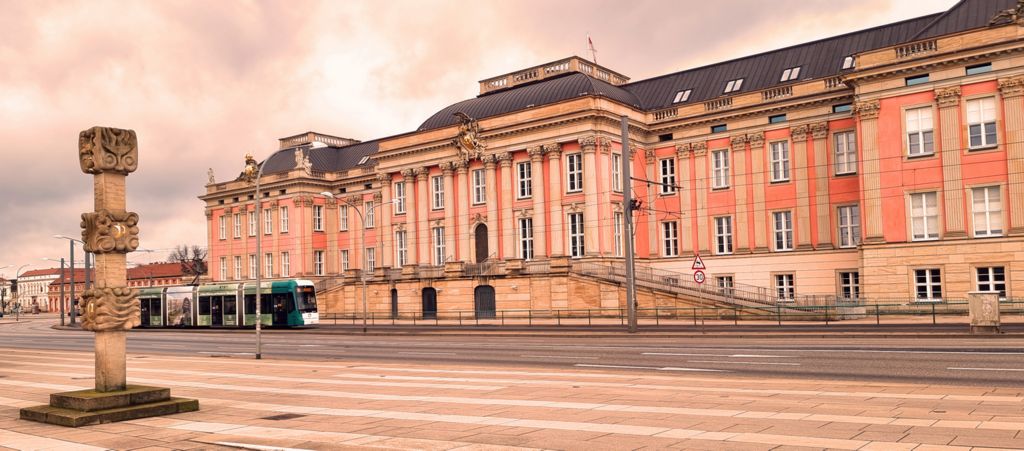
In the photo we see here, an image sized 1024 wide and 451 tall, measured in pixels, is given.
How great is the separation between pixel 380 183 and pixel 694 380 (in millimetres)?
58195

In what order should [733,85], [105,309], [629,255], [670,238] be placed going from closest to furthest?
[105,309] < [629,255] < [733,85] < [670,238]

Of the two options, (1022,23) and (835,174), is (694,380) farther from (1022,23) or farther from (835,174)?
(835,174)

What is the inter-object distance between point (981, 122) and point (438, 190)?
38115mm

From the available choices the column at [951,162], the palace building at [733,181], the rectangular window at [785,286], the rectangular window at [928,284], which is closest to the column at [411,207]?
the palace building at [733,181]

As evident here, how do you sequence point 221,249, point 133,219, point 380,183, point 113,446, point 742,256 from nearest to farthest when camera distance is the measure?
point 113,446, point 133,219, point 742,256, point 380,183, point 221,249

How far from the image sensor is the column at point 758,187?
54812 millimetres

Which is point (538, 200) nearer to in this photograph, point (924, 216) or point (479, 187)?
point (479, 187)

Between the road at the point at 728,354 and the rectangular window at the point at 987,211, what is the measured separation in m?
18.1

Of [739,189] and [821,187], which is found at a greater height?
[739,189]

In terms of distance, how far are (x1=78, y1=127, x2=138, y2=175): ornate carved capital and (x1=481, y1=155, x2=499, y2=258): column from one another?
47.2m

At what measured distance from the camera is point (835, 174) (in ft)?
171

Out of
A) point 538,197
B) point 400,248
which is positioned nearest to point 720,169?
point 538,197

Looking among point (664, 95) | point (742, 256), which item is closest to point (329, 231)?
point (664, 95)

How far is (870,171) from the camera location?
45.8 meters
